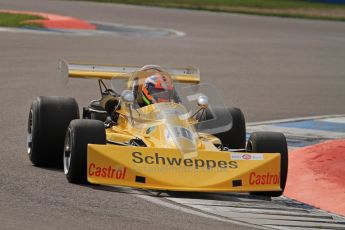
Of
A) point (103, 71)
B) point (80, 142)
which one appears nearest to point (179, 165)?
point (80, 142)

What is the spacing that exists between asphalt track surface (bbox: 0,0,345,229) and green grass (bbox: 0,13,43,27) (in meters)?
1.60

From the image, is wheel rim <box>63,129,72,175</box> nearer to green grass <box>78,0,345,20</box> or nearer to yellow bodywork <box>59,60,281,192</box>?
yellow bodywork <box>59,60,281,192</box>

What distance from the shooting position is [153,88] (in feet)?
42.0

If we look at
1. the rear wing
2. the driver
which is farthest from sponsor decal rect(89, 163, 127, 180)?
the rear wing

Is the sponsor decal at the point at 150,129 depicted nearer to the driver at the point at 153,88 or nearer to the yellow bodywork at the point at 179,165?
the yellow bodywork at the point at 179,165

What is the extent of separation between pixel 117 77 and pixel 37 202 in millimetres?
3463

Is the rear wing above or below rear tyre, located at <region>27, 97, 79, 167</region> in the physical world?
above

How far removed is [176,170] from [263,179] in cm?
86

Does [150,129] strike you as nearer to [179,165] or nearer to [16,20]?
[179,165]

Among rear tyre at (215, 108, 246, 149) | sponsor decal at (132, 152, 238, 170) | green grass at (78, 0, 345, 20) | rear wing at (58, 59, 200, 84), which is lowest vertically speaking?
green grass at (78, 0, 345, 20)

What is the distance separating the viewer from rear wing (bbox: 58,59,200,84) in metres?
13.8

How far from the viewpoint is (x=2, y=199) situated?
34.0 ft

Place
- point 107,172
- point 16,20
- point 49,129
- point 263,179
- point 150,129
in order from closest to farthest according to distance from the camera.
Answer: point 107,172 → point 263,179 → point 150,129 → point 49,129 → point 16,20

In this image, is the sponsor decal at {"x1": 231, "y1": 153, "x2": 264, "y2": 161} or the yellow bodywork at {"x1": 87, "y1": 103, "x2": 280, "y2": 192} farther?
the sponsor decal at {"x1": 231, "y1": 153, "x2": 264, "y2": 161}
